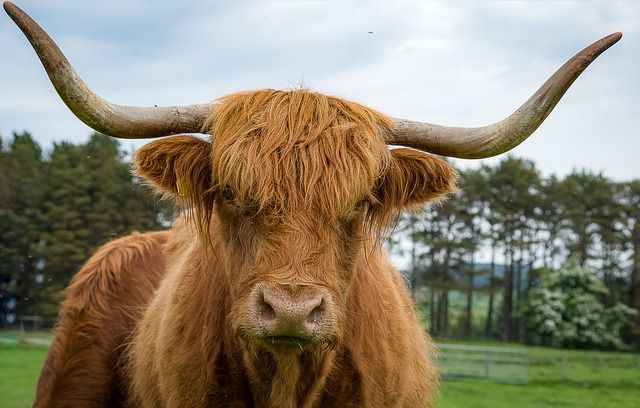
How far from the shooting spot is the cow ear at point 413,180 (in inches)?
158

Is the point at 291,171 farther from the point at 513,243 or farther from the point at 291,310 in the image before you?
the point at 513,243

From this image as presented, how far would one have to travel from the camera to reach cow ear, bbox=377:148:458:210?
158 inches

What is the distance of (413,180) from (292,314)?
1407 mm

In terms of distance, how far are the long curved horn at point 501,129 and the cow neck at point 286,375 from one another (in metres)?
1.27

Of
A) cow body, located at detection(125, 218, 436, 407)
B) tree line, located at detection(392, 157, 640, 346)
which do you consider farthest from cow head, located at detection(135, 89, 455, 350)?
tree line, located at detection(392, 157, 640, 346)

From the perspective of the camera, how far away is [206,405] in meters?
3.93

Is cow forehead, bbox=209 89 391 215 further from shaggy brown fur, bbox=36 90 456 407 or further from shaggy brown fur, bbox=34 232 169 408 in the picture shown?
shaggy brown fur, bbox=34 232 169 408

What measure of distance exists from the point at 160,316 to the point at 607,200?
1839 inches

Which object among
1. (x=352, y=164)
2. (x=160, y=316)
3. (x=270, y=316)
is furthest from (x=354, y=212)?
(x=160, y=316)

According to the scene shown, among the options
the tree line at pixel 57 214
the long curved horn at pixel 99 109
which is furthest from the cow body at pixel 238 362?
the tree line at pixel 57 214

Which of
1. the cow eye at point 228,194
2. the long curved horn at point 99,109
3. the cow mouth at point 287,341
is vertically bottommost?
the cow mouth at point 287,341

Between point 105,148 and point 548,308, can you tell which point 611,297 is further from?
point 105,148

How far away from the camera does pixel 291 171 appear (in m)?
3.54

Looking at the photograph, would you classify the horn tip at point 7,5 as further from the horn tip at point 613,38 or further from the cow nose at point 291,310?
the horn tip at point 613,38
